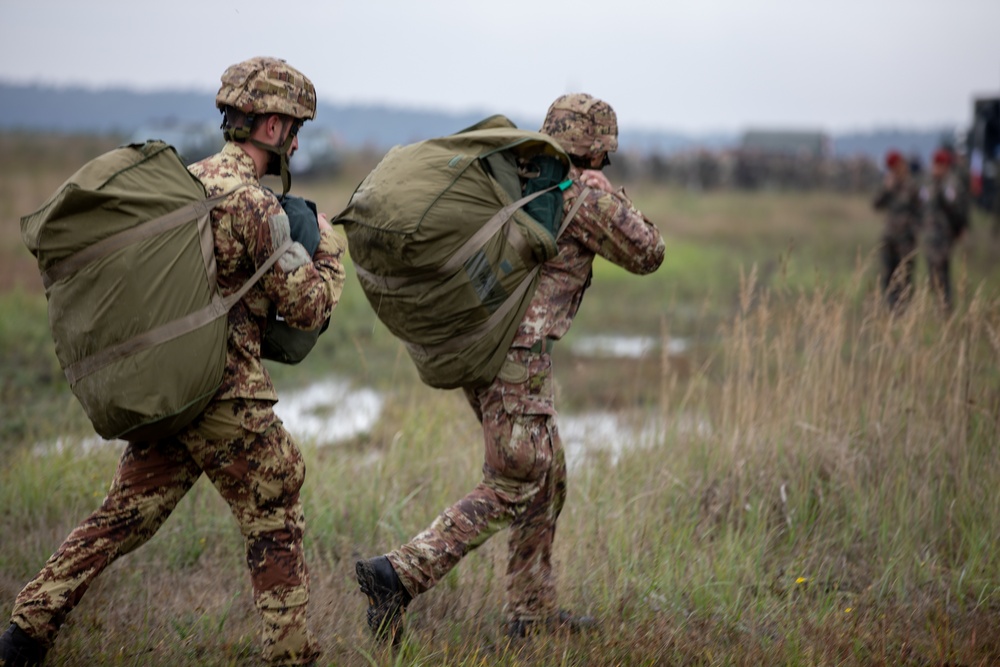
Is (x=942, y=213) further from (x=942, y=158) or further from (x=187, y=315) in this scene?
(x=187, y=315)

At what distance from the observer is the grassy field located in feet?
10.2

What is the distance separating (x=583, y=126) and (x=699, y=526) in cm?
189

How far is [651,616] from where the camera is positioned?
129 inches

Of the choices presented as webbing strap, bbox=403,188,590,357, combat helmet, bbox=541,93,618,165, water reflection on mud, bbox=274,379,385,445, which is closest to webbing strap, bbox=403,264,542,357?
webbing strap, bbox=403,188,590,357

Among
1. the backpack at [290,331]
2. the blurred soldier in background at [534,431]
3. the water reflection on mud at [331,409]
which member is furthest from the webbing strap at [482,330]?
the water reflection on mud at [331,409]

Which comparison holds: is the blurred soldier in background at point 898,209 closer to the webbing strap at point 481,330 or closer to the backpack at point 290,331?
the webbing strap at point 481,330

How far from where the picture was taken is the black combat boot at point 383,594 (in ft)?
9.63

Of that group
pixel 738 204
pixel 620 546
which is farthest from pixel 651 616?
pixel 738 204

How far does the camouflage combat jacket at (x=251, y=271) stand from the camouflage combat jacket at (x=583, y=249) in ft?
2.25

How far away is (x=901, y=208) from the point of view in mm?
10133

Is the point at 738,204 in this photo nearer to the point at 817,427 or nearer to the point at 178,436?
the point at 817,427

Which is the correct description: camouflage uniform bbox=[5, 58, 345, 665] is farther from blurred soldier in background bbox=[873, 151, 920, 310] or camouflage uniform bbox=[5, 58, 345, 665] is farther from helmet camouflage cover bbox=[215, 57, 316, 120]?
blurred soldier in background bbox=[873, 151, 920, 310]

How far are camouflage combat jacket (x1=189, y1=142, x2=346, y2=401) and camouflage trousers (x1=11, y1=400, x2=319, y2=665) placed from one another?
0.10 metres

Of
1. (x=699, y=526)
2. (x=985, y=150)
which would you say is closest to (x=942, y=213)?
(x=699, y=526)
